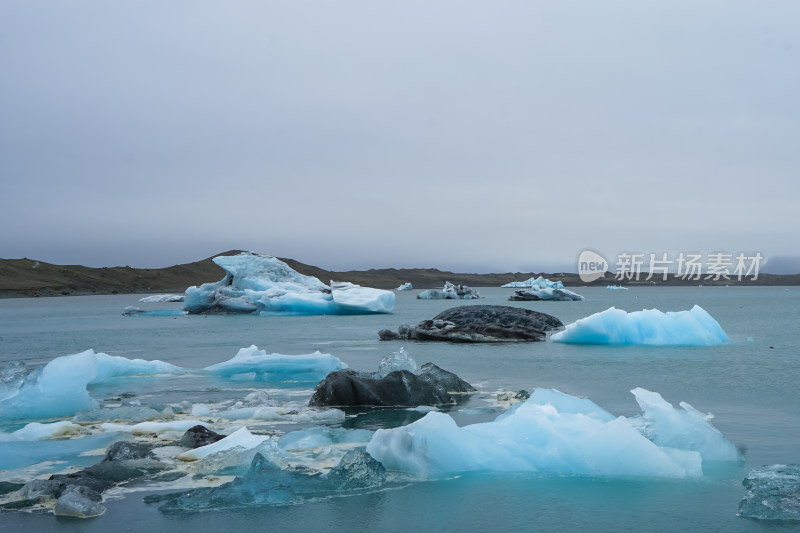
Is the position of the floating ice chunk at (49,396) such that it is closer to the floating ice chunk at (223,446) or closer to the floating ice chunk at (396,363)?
the floating ice chunk at (223,446)

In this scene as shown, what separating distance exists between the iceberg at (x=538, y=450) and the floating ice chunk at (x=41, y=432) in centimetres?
364

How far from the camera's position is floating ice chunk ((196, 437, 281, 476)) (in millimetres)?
5891

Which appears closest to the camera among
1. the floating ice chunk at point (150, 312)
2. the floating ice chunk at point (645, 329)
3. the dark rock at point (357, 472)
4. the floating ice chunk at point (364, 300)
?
the dark rock at point (357, 472)

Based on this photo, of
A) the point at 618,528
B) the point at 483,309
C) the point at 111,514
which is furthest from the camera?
the point at 483,309

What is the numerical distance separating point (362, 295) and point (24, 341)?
1763cm

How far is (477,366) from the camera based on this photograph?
14.2 m

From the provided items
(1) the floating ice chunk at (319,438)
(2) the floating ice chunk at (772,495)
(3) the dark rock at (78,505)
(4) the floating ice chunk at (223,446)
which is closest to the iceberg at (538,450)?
(2) the floating ice chunk at (772,495)

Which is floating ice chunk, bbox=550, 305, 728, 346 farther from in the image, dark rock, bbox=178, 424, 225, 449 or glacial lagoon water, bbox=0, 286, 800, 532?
A: dark rock, bbox=178, 424, 225, 449

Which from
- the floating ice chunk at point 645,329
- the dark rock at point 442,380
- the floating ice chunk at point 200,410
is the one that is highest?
the floating ice chunk at point 645,329

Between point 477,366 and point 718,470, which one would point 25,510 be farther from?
point 477,366

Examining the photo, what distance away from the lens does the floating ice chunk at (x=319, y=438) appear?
267 inches

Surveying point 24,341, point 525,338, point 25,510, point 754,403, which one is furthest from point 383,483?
point 24,341

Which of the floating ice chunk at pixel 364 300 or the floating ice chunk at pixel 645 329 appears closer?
the floating ice chunk at pixel 645 329

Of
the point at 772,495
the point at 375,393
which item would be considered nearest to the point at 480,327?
the point at 375,393
